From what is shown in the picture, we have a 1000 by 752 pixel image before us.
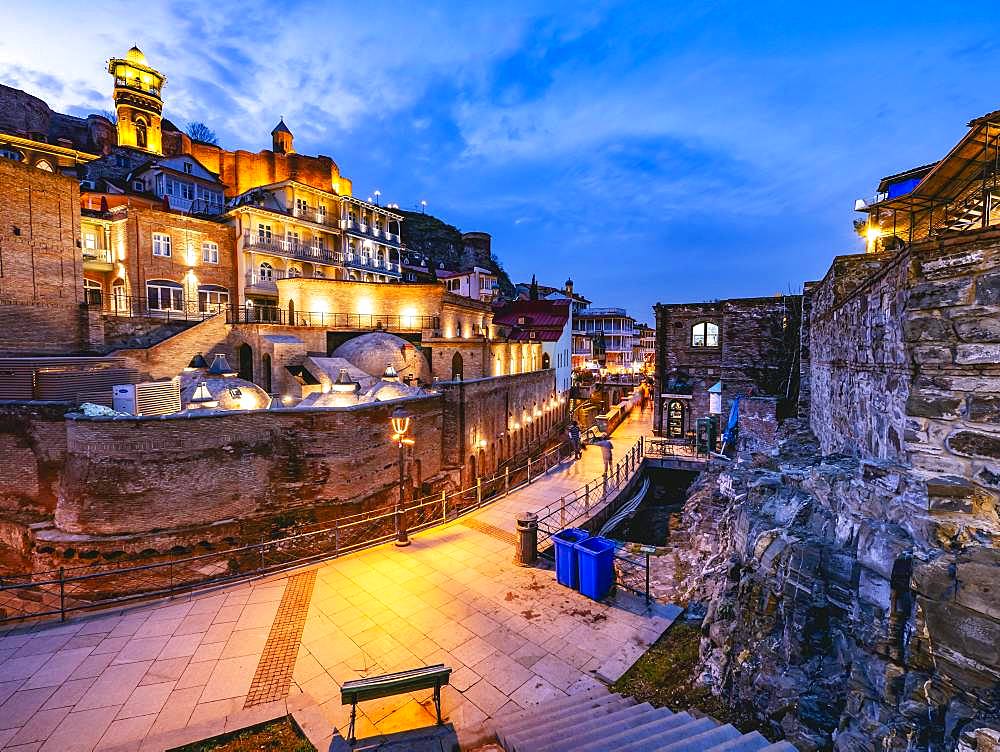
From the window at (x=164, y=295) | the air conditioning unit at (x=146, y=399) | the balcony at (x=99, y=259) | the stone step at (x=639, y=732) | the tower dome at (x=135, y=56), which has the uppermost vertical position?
the tower dome at (x=135, y=56)

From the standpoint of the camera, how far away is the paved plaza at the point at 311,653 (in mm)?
5848

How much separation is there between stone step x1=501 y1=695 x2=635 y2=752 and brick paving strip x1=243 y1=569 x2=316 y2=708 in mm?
3498

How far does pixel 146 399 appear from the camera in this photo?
16.9m

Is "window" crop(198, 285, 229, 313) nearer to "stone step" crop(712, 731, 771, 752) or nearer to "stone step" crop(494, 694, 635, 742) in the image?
"stone step" crop(494, 694, 635, 742)

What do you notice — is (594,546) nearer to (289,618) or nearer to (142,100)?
(289,618)

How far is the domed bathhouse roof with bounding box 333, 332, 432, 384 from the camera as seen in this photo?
2634 centimetres

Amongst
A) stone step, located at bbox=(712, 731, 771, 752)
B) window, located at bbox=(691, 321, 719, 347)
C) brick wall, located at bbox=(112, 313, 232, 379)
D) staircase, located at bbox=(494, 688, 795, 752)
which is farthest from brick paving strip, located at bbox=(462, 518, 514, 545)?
window, located at bbox=(691, 321, 719, 347)

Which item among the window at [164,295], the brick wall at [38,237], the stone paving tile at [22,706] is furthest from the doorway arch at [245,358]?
the stone paving tile at [22,706]

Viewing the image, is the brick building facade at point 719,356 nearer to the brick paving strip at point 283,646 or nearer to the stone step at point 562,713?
the stone step at point 562,713

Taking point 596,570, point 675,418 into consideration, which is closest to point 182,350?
point 596,570

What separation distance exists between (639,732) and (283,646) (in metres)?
5.76

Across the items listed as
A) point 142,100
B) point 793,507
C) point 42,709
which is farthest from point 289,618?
point 142,100

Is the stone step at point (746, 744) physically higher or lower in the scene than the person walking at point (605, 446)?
higher

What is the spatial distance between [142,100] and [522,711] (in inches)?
2705
